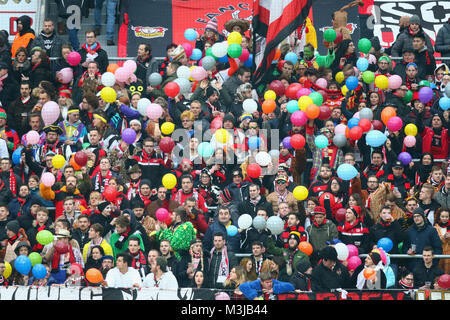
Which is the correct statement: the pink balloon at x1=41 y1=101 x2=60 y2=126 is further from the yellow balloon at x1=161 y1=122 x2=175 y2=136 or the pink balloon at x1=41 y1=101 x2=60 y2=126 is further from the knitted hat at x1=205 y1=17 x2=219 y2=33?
the knitted hat at x1=205 y1=17 x2=219 y2=33

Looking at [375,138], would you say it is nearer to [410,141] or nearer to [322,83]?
[410,141]

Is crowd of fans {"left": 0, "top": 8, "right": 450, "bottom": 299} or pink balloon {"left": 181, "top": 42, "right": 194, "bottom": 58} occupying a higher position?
pink balloon {"left": 181, "top": 42, "right": 194, "bottom": 58}

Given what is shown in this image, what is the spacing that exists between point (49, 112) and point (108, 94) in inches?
38.1

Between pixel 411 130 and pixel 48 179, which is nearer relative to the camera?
pixel 48 179

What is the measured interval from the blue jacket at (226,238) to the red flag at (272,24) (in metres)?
3.50

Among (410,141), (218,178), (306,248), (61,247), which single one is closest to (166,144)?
(218,178)

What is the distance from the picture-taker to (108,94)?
1825cm

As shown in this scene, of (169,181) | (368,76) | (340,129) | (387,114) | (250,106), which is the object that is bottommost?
(169,181)

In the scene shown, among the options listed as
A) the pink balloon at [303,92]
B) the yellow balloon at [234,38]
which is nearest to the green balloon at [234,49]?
the yellow balloon at [234,38]

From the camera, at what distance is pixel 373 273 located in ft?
50.1

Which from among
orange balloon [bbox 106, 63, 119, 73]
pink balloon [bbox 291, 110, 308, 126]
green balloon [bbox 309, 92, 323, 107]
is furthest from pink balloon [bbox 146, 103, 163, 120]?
green balloon [bbox 309, 92, 323, 107]

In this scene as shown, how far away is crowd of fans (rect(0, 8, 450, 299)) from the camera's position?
15539 millimetres

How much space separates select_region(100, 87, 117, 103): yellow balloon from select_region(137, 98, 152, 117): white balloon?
409mm
